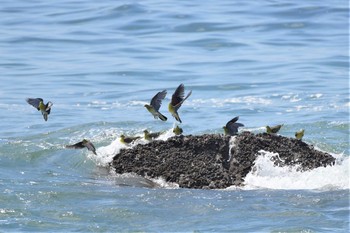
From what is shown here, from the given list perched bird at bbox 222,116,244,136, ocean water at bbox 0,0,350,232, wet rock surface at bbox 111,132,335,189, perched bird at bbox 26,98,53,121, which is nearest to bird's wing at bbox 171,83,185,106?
wet rock surface at bbox 111,132,335,189

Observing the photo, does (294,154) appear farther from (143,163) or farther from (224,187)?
(143,163)

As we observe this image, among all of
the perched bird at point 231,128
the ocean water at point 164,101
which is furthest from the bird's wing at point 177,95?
the ocean water at point 164,101

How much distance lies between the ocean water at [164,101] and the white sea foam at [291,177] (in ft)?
0.04

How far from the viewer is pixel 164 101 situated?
57.1 feet

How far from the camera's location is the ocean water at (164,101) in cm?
955

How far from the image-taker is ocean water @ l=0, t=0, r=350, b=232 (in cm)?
955

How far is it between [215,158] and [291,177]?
78cm

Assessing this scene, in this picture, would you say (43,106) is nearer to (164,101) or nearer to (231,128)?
(231,128)

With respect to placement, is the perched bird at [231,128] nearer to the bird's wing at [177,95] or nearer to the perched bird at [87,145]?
the bird's wing at [177,95]

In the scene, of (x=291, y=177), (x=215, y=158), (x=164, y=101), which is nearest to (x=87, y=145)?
(x=215, y=158)

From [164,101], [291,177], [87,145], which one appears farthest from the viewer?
[164,101]

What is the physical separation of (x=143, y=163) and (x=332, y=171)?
1925mm

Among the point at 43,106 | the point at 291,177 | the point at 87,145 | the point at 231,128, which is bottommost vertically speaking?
the point at 291,177

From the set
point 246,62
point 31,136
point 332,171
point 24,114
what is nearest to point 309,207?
point 332,171
